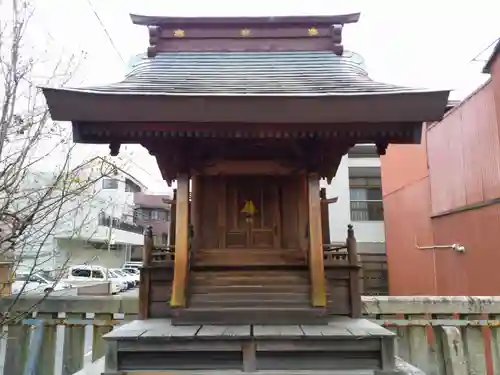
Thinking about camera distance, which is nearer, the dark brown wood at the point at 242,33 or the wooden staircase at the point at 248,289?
the wooden staircase at the point at 248,289

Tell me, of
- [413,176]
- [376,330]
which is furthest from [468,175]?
[376,330]

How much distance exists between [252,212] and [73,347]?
148 inches

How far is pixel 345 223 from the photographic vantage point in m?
17.9

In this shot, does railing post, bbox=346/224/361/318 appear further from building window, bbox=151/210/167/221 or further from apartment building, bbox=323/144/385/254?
building window, bbox=151/210/167/221

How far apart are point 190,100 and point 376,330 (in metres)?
2.94

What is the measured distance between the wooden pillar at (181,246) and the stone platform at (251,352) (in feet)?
1.91

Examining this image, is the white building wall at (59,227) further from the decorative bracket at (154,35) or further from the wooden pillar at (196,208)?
the decorative bracket at (154,35)

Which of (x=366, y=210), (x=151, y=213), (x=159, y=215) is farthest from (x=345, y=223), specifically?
(x=159, y=215)

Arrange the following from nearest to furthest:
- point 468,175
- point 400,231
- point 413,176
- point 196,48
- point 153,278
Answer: point 153,278, point 196,48, point 468,175, point 413,176, point 400,231

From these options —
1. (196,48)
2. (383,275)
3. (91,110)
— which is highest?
(196,48)

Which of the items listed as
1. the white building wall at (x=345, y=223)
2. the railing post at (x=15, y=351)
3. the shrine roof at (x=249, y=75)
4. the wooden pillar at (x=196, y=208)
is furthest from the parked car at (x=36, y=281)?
the white building wall at (x=345, y=223)

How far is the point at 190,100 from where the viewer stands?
4219 mm

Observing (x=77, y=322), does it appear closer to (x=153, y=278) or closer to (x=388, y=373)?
(x=153, y=278)

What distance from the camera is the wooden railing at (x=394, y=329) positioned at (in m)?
6.50
